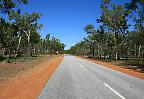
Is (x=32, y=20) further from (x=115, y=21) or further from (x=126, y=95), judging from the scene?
(x=126, y=95)

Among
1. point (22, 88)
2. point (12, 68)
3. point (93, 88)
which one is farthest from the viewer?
point (12, 68)

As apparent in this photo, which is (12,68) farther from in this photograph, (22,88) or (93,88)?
(93,88)

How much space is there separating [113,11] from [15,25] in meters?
26.3

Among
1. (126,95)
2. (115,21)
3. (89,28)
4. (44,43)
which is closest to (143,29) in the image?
(115,21)

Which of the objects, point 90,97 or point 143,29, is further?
point 143,29

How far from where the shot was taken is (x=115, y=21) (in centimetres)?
6097

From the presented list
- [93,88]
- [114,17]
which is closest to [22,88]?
[93,88]

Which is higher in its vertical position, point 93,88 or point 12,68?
point 12,68

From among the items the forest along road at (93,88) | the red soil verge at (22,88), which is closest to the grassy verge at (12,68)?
the red soil verge at (22,88)

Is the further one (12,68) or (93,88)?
(12,68)

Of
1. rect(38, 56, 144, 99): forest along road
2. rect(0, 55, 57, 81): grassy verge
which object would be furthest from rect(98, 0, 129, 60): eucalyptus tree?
rect(38, 56, 144, 99): forest along road

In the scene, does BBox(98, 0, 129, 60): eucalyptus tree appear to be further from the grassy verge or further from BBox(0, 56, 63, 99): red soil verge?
BBox(0, 56, 63, 99): red soil verge

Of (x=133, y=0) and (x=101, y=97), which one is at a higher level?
(x=133, y=0)

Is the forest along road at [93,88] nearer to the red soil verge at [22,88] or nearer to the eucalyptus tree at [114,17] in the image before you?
the red soil verge at [22,88]
